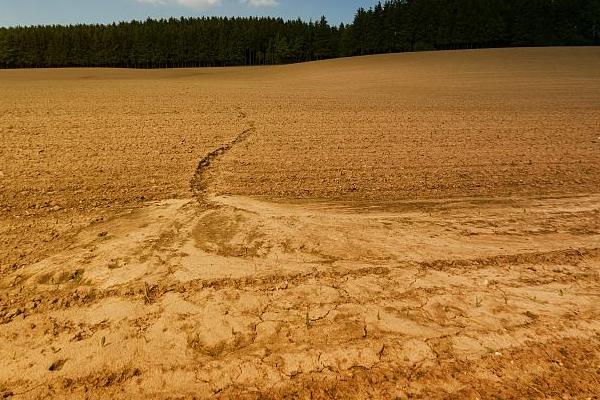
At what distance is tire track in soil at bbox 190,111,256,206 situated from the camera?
21.2 feet

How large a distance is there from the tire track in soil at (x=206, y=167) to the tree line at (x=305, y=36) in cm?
7002

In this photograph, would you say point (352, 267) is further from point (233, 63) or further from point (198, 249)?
point (233, 63)

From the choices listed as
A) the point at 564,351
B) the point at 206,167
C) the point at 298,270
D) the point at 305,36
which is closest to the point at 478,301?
the point at 564,351

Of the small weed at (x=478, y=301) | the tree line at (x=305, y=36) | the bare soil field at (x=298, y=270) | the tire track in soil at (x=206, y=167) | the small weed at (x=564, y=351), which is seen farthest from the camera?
the tree line at (x=305, y=36)

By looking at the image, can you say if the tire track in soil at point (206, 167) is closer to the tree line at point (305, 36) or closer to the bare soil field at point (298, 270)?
the bare soil field at point (298, 270)

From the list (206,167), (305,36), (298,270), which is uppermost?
(305,36)

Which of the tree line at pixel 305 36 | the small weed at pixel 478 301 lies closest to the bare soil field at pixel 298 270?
the small weed at pixel 478 301

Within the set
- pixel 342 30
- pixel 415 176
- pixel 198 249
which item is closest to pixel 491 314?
pixel 198 249

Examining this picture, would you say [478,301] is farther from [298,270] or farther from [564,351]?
[298,270]

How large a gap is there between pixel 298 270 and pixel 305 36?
81.2 m

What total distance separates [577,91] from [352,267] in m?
25.2

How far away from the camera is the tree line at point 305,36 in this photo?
229 feet

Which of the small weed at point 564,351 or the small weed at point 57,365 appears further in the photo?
the small weed at point 564,351

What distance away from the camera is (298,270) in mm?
4145
